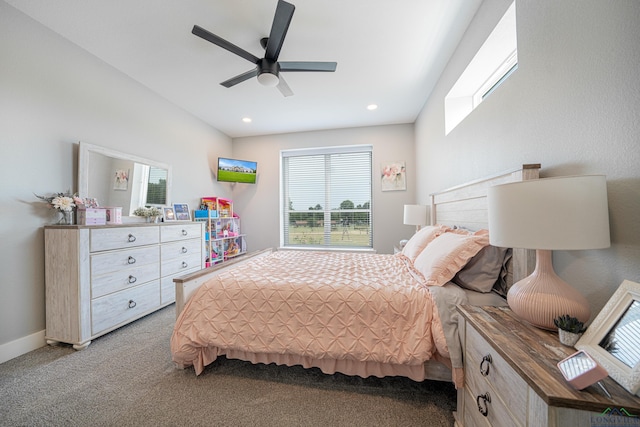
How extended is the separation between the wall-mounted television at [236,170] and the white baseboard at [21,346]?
2.74 meters

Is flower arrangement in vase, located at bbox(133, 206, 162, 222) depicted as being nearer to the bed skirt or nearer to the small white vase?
the bed skirt

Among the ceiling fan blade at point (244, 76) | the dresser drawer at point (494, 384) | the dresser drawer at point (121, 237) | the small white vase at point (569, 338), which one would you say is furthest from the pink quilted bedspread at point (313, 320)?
the ceiling fan blade at point (244, 76)

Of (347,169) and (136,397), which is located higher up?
(347,169)

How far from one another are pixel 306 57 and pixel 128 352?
3112mm

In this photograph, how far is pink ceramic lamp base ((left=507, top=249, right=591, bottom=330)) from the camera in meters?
0.83

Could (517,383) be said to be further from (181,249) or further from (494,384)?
(181,249)

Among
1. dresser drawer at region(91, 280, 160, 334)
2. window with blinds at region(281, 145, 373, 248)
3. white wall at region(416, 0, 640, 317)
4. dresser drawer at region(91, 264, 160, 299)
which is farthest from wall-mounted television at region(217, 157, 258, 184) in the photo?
white wall at region(416, 0, 640, 317)

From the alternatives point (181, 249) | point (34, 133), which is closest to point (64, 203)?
point (34, 133)

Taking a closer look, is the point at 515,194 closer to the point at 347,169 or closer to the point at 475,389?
the point at 475,389

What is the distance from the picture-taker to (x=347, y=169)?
4.34 meters

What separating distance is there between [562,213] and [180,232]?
11.0ft

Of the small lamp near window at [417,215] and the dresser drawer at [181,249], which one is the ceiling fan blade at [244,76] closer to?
the dresser drawer at [181,249]

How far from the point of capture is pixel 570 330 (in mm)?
751

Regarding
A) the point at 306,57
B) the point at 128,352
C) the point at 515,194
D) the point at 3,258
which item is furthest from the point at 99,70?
the point at 515,194
